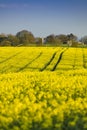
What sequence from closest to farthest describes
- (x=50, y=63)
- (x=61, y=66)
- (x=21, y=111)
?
(x=21, y=111) < (x=61, y=66) < (x=50, y=63)

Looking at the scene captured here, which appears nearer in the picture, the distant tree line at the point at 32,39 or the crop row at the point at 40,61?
the crop row at the point at 40,61

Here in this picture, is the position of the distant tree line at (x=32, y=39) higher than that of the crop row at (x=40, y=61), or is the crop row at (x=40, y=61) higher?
the crop row at (x=40, y=61)

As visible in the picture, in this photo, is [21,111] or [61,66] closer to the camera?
[21,111]

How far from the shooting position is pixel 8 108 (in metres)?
10.7

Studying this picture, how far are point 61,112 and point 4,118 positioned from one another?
46.5 inches

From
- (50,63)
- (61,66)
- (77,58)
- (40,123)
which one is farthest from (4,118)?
(77,58)

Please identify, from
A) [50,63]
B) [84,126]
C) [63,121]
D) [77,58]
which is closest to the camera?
[84,126]

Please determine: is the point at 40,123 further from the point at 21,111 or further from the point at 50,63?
the point at 50,63

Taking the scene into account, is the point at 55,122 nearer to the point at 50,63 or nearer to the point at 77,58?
the point at 50,63

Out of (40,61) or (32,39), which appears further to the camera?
(32,39)

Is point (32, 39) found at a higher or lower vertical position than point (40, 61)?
lower

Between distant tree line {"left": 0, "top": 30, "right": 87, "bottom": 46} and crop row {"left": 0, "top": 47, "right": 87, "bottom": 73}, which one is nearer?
crop row {"left": 0, "top": 47, "right": 87, "bottom": 73}

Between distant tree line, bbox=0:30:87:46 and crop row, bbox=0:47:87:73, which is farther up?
crop row, bbox=0:47:87:73

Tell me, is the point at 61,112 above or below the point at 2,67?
above
